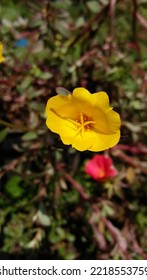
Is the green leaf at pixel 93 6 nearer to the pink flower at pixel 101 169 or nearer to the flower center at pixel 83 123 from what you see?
the pink flower at pixel 101 169

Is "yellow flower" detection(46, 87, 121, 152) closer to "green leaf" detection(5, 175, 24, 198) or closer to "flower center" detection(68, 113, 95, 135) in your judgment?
"flower center" detection(68, 113, 95, 135)

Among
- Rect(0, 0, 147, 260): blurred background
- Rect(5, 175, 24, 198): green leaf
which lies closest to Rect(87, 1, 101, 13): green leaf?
Rect(0, 0, 147, 260): blurred background

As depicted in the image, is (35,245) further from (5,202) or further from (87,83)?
(87,83)

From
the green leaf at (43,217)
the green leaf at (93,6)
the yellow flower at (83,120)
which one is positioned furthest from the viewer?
the green leaf at (93,6)

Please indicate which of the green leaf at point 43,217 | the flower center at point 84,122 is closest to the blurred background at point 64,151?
the green leaf at point 43,217

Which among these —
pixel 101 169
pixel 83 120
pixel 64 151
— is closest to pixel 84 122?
pixel 83 120

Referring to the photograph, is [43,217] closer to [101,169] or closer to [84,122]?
[101,169]
